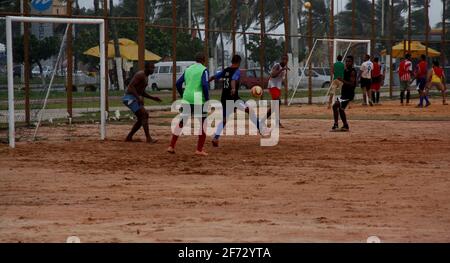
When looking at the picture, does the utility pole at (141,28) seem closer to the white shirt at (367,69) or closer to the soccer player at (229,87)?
the soccer player at (229,87)

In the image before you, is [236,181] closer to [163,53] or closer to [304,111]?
[304,111]

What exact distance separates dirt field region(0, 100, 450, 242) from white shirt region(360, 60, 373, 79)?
1340cm

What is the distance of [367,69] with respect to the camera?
34750 mm

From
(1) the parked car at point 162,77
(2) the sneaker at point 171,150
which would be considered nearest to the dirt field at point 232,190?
(2) the sneaker at point 171,150

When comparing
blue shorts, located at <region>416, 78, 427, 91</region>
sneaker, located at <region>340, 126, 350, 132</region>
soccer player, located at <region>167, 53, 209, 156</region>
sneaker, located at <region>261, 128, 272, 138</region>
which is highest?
soccer player, located at <region>167, 53, 209, 156</region>

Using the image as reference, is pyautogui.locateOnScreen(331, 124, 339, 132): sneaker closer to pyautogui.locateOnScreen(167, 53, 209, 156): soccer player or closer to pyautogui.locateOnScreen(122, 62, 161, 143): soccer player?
pyautogui.locateOnScreen(122, 62, 161, 143): soccer player

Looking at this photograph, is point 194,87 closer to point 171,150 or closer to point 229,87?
point 171,150

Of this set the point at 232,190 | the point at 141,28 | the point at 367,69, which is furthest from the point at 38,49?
the point at 367,69

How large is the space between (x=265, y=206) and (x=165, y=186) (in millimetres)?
2247

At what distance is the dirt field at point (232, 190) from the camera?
32.3 feet

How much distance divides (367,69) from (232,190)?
2250cm

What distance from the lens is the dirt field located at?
9852mm

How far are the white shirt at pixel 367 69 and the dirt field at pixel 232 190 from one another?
13.4m

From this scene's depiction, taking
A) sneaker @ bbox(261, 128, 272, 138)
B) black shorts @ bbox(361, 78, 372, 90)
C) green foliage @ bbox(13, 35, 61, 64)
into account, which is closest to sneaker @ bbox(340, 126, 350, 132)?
sneaker @ bbox(261, 128, 272, 138)
